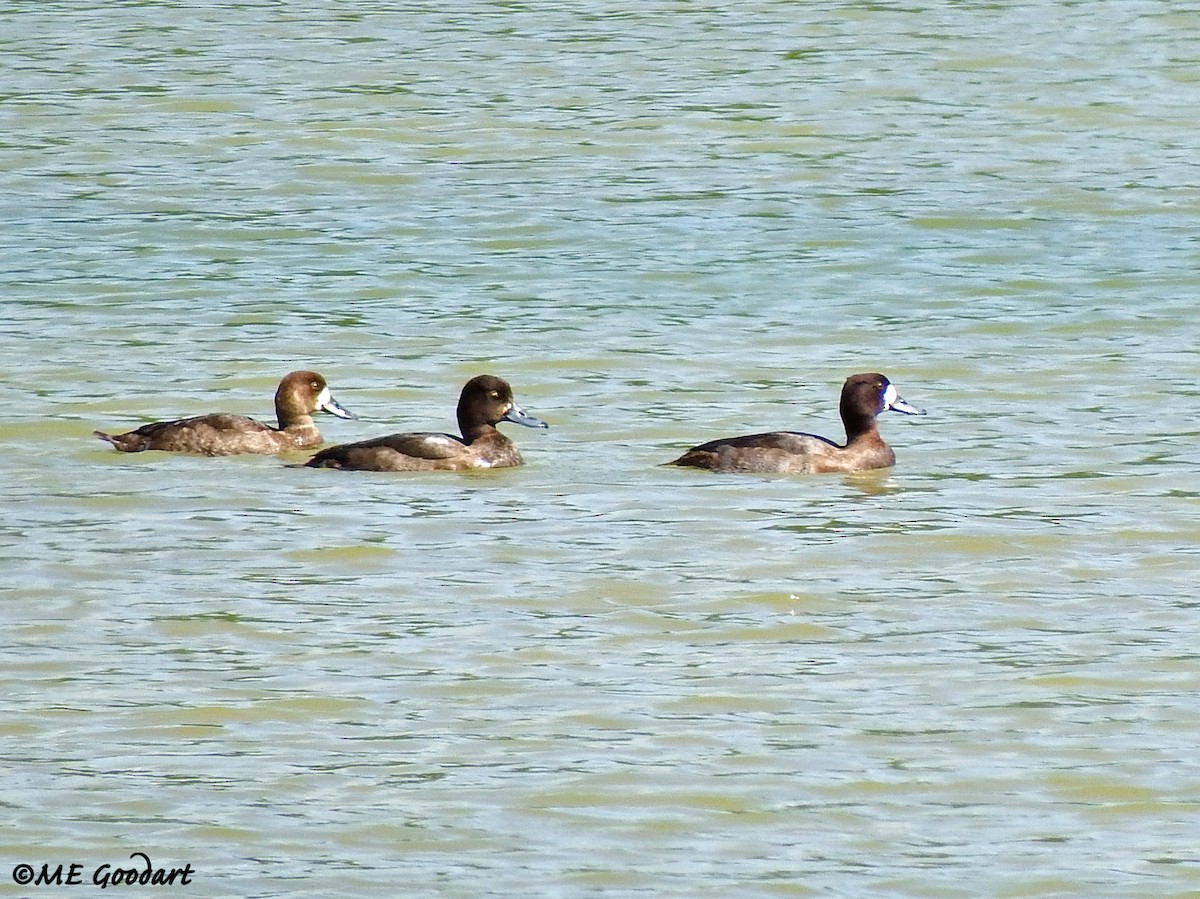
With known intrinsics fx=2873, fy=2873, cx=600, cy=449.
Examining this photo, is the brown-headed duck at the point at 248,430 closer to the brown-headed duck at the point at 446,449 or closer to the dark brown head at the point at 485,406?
the brown-headed duck at the point at 446,449

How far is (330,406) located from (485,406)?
0.96 meters

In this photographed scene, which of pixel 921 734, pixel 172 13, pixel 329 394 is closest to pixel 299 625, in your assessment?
pixel 921 734

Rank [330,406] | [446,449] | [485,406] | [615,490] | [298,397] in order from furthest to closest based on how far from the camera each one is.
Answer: [330,406] < [298,397] < [485,406] < [446,449] < [615,490]

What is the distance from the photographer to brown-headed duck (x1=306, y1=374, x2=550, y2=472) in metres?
13.1

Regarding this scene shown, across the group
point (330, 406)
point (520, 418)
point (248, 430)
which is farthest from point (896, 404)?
point (248, 430)

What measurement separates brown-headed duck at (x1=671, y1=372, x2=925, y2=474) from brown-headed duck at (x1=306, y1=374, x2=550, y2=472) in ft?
2.83

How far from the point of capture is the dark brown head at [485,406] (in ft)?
44.8

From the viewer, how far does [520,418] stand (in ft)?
45.5

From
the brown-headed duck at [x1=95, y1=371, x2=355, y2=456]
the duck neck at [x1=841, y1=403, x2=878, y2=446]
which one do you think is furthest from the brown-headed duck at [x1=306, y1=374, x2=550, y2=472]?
the duck neck at [x1=841, y1=403, x2=878, y2=446]

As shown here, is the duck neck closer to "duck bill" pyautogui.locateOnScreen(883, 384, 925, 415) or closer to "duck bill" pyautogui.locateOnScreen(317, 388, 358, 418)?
"duck bill" pyautogui.locateOnScreen(883, 384, 925, 415)

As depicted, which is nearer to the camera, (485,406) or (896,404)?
(485,406)
